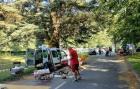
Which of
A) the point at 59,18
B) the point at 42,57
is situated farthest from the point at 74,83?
the point at 59,18

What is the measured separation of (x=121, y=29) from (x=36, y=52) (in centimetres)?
637

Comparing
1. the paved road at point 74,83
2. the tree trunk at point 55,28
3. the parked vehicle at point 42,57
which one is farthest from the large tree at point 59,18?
the paved road at point 74,83

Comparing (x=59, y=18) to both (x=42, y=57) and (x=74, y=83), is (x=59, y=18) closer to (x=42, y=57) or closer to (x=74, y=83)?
(x=42, y=57)

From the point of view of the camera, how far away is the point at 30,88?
1842 centimetres

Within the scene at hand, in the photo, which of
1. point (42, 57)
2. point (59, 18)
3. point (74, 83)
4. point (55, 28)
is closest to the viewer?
point (74, 83)

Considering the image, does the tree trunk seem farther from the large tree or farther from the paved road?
the paved road

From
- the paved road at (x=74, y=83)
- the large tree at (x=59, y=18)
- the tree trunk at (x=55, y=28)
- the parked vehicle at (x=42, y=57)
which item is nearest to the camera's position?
the paved road at (x=74, y=83)

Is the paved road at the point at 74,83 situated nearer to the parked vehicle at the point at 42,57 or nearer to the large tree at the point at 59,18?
the parked vehicle at the point at 42,57

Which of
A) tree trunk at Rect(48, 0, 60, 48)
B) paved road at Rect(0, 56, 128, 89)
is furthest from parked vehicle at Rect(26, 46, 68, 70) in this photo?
tree trunk at Rect(48, 0, 60, 48)

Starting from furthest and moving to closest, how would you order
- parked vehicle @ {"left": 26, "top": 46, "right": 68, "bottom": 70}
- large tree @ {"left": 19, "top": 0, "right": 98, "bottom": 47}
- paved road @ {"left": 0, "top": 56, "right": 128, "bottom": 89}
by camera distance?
large tree @ {"left": 19, "top": 0, "right": 98, "bottom": 47}
parked vehicle @ {"left": 26, "top": 46, "right": 68, "bottom": 70}
paved road @ {"left": 0, "top": 56, "right": 128, "bottom": 89}

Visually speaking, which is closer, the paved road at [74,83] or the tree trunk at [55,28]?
the paved road at [74,83]

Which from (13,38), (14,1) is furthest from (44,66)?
(14,1)

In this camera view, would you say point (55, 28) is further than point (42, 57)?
Yes

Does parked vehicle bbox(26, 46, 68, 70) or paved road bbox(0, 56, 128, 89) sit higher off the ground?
parked vehicle bbox(26, 46, 68, 70)
